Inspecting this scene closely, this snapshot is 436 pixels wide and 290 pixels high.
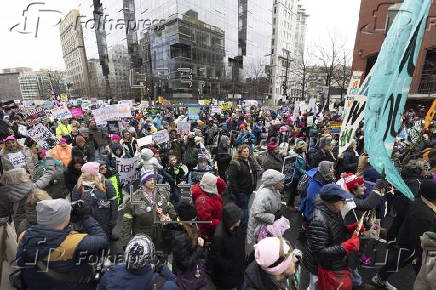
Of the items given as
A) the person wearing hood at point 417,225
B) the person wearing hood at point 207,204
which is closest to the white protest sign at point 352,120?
the person wearing hood at point 417,225

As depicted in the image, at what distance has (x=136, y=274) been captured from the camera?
5.64 ft

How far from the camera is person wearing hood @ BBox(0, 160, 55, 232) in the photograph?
2986mm

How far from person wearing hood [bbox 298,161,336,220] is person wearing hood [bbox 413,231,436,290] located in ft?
5.44

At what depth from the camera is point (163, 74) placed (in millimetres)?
44031

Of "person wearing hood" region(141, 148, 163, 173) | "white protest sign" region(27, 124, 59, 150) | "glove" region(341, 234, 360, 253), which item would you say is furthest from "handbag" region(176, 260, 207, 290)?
"white protest sign" region(27, 124, 59, 150)

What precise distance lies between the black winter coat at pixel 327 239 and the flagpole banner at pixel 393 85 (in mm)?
716

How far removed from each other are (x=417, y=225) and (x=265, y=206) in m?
1.75

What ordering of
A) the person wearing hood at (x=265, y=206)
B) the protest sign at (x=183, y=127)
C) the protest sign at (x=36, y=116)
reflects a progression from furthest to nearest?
the protest sign at (x=36, y=116) < the protest sign at (x=183, y=127) < the person wearing hood at (x=265, y=206)

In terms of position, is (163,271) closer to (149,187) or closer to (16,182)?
(149,187)

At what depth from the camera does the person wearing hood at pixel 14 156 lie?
4.93m

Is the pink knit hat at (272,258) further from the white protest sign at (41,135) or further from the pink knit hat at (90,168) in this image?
the white protest sign at (41,135)

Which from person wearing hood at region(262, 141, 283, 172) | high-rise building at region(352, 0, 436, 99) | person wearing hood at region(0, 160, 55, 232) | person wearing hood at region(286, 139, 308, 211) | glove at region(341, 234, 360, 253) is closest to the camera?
glove at region(341, 234, 360, 253)

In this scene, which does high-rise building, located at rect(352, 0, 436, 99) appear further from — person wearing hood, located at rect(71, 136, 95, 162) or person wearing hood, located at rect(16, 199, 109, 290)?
→ person wearing hood, located at rect(16, 199, 109, 290)

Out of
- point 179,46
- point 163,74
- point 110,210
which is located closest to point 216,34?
point 179,46
